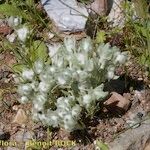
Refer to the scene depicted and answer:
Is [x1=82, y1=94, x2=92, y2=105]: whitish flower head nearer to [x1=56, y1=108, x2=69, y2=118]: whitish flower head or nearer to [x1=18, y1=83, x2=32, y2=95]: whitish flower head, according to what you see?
[x1=56, y1=108, x2=69, y2=118]: whitish flower head

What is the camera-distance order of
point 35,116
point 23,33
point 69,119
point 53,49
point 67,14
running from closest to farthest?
point 69,119, point 35,116, point 23,33, point 53,49, point 67,14

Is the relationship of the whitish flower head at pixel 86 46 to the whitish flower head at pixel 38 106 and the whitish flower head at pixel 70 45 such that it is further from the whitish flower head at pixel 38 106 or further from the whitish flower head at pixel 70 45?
the whitish flower head at pixel 38 106

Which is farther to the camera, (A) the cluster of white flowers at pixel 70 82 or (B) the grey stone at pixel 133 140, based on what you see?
(B) the grey stone at pixel 133 140

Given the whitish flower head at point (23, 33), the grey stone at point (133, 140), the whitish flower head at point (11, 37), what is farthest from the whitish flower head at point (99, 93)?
the whitish flower head at point (11, 37)

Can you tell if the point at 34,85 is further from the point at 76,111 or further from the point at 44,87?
the point at 76,111

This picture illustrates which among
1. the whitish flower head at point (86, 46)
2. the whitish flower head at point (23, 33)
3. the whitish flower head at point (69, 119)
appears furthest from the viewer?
the whitish flower head at point (23, 33)

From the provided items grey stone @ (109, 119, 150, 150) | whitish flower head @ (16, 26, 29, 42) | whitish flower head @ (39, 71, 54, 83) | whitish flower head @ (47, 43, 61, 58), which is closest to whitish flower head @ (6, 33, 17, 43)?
whitish flower head @ (47, 43, 61, 58)

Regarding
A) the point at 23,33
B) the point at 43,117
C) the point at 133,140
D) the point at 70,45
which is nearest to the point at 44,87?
the point at 43,117

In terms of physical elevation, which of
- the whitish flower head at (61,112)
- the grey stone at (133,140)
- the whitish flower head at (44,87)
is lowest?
the grey stone at (133,140)

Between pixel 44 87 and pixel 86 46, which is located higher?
pixel 86 46
